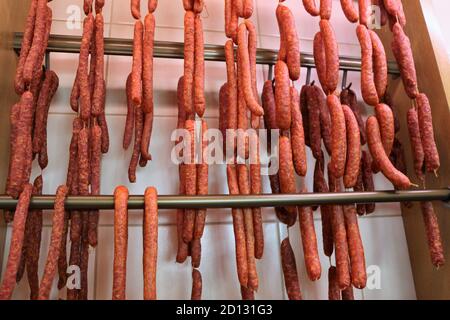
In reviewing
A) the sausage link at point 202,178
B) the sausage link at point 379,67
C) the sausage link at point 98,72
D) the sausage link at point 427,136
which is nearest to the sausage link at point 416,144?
the sausage link at point 427,136

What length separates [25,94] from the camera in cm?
70

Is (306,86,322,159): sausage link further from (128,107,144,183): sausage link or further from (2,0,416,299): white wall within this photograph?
(128,107,144,183): sausage link

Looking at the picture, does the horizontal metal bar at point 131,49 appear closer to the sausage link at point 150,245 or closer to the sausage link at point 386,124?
the sausage link at point 386,124

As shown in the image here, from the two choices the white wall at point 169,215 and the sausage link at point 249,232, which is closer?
the sausage link at point 249,232

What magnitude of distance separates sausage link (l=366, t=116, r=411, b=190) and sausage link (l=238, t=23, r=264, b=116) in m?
0.25

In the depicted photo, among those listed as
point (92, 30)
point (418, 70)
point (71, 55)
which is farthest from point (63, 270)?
point (418, 70)

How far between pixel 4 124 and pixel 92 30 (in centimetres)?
36

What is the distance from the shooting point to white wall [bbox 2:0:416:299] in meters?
0.95

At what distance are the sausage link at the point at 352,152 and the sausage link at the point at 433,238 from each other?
0.22 metres

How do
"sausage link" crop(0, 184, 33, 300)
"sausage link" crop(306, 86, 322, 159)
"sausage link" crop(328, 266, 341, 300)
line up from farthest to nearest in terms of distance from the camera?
"sausage link" crop(306, 86, 322, 159), "sausage link" crop(328, 266, 341, 300), "sausage link" crop(0, 184, 33, 300)

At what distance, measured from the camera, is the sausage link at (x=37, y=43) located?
2.30 ft

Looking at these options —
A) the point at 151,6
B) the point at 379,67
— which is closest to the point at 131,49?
the point at 151,6

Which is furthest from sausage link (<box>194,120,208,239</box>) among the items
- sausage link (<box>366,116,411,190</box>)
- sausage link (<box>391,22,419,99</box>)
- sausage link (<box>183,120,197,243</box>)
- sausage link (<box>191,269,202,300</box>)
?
sausage link (<box>391,22,419,99</box>)

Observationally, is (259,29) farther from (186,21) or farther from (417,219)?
(417,219)
